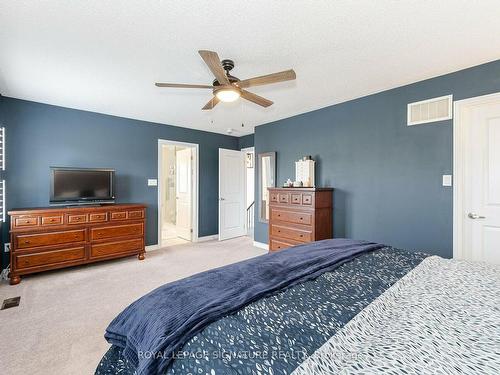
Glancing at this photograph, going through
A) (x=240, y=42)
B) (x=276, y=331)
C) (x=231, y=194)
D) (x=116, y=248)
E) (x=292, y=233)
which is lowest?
(x=116, y=248)

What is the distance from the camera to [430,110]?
2924mm

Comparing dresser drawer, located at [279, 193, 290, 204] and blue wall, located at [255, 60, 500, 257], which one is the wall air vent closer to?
blue wall, located at [255, 60, 500, 257]

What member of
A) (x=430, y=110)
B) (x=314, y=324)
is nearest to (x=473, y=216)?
(x=430, y=110)

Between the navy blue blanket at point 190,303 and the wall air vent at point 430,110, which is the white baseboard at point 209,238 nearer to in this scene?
the navy blue blanket at point 190,303

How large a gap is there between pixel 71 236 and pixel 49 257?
1.18 ft

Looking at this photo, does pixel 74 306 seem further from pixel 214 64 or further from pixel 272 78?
pixel 272 78

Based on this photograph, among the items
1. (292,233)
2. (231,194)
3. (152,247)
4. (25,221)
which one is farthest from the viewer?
(231,194)

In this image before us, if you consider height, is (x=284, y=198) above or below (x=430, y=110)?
below

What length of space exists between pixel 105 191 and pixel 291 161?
3291 millimetres

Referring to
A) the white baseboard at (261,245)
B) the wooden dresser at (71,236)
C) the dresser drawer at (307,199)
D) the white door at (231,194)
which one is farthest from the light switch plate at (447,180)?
the wooden dresser at (71,236)

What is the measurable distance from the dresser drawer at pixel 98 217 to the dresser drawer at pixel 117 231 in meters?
0.13

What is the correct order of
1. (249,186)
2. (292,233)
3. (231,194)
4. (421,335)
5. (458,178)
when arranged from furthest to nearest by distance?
1. (249,186)
2. (231,194)
3. (292,233)
4. (458,178)
5. (421,335)

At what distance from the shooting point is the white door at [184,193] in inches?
225

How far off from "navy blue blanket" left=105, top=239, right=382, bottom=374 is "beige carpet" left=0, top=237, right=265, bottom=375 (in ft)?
3.66
